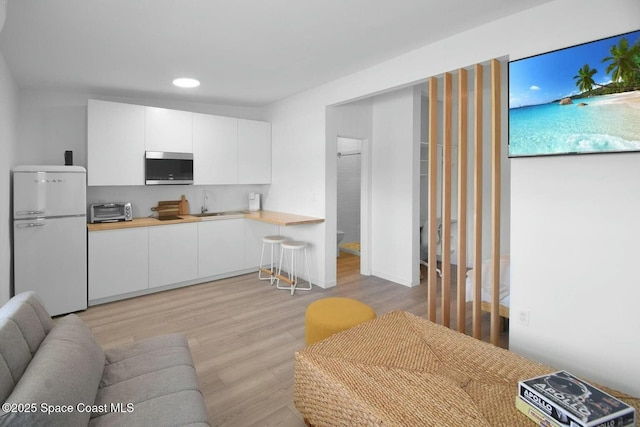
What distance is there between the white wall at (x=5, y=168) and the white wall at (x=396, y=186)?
160 inches

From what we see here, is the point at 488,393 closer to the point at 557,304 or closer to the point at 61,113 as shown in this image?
the point at 557,304

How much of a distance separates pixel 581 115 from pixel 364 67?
6.82 feet

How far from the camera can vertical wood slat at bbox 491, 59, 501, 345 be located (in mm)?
2572

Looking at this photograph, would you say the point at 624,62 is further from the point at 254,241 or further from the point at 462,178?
the point at 254,241

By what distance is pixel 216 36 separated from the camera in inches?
108

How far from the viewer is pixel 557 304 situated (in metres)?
2.29

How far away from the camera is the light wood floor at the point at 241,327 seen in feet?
7.26

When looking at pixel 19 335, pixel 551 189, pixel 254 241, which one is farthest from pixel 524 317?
pixel 254 241

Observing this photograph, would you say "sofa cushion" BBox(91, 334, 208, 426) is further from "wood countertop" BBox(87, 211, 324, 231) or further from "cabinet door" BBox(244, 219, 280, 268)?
"cabinet door" BBox(244, 219, 280, 268)

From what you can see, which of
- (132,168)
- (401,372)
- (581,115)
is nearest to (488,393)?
(401,372)

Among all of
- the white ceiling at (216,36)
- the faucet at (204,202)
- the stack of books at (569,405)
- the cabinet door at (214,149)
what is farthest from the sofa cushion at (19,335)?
the faucet at (204,202)

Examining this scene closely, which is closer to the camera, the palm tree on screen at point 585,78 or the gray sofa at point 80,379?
the gray sofa at point 80,379

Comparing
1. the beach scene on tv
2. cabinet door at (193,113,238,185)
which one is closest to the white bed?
the beach scene on tv

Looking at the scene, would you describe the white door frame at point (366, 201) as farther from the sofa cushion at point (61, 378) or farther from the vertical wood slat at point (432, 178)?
the sofa cushion at point (61, 378)
